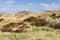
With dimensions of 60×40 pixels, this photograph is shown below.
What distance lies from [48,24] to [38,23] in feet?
4.68

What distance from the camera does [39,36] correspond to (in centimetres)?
1598

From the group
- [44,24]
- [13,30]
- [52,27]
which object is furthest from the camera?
[44,24]

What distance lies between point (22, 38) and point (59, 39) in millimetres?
2437

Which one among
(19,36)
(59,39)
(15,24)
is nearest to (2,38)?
(19,36)

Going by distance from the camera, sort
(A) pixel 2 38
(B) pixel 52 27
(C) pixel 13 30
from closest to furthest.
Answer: (A) pixel 2 38 < (C) pixel 13 30 < (B) pixel 52 27

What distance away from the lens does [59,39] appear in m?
15.4

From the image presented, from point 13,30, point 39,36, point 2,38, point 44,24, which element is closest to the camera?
point 2,38

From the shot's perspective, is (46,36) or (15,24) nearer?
(46,36)

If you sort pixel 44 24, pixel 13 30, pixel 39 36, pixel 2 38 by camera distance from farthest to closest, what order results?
pixel 44 24 → pixel 13 30 → pixel 39 36 → pixel 2 38

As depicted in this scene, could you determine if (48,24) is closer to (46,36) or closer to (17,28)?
(17,28)

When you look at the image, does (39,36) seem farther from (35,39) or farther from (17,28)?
(17,28)

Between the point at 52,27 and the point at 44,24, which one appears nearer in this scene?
the point at 52,27

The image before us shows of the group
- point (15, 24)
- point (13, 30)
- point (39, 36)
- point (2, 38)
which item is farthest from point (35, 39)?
point (15, 24)

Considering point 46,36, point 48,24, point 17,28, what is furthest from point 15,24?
point 46,36
